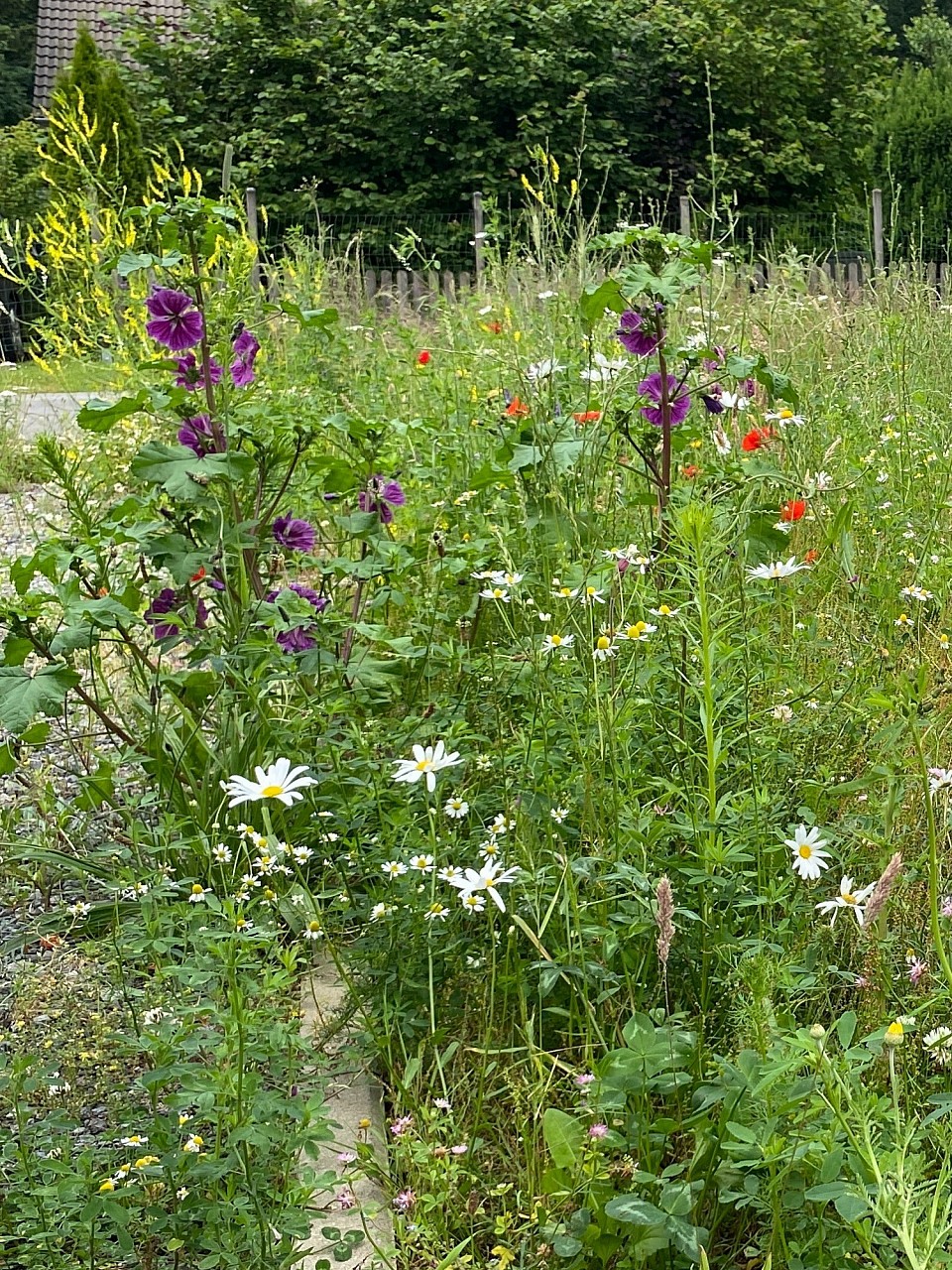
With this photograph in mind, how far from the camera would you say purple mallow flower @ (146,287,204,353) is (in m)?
2.18

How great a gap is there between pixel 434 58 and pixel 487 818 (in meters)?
14.6

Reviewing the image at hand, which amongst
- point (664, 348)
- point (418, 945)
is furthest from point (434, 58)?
point (418, 945)

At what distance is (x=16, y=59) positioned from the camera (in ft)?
113

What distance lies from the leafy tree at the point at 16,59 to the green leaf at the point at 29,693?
34.1m

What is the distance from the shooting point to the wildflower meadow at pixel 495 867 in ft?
3.99

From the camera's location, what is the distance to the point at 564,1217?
4.09 feet

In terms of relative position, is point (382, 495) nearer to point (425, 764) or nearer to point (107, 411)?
point (107, 411)

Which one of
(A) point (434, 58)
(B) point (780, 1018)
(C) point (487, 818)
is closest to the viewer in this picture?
(B) point (780, 1018)

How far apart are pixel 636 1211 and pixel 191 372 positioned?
5.53 feet

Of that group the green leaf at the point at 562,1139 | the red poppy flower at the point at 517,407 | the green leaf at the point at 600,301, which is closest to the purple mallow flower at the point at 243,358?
the red poppy flower at the point at 517,407

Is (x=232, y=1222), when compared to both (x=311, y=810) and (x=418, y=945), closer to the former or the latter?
(x=418, y=945)

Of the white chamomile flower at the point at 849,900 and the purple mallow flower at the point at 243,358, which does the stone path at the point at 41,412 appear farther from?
the white chamomile flower at the point at 849,900

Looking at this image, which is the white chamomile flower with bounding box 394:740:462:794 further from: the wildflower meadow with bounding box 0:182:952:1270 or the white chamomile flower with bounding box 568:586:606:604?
the white chamomile flower with bounding box 568:586:606:604

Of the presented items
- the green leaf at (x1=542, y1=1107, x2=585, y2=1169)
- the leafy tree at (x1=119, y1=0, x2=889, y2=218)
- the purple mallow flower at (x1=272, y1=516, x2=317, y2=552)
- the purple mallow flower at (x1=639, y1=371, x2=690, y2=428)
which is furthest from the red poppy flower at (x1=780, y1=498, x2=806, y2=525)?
the leafy tree at (x1=119, y1=0, x2=889, y2=218)
